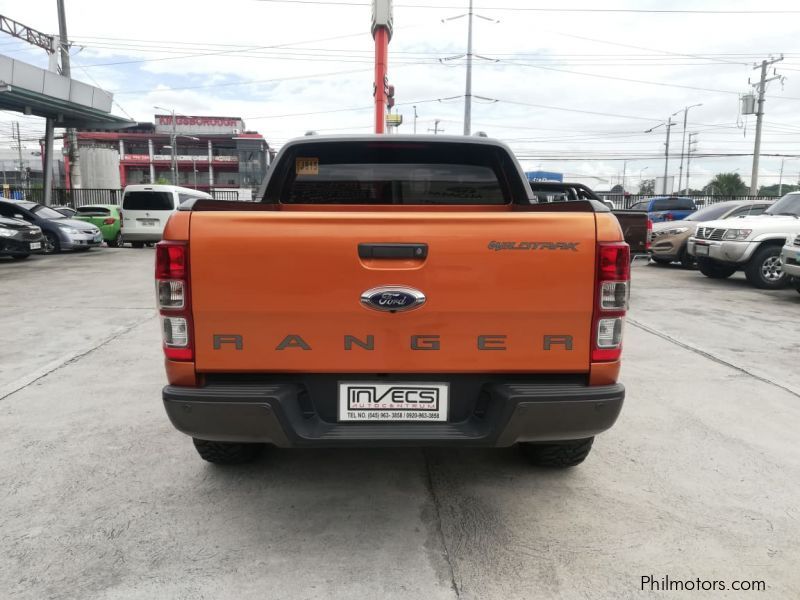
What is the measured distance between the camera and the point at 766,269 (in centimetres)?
1027

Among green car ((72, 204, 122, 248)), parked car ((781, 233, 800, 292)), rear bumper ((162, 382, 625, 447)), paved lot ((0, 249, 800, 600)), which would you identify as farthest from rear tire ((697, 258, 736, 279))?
green car ((72, 204, 122, 248))

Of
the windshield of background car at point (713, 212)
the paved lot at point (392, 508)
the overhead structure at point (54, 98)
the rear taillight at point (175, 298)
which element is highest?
the overhead structure at point (54, 98)

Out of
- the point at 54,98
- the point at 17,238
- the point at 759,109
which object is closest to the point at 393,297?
the point at 17,238

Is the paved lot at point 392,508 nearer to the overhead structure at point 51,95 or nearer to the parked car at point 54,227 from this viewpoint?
the parked car at point 54,227

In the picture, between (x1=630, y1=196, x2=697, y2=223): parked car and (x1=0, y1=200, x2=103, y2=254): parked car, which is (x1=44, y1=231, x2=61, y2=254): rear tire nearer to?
(x1=0, y1=200, x2=103, y2=254): parked car

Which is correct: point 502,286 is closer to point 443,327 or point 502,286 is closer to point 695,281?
point 443,327

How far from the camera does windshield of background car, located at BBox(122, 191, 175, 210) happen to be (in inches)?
704

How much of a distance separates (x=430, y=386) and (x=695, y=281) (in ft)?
35.0

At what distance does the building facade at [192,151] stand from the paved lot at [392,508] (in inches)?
3122

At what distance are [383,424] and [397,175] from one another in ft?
5.54

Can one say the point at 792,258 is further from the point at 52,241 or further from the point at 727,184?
the point at 727,184

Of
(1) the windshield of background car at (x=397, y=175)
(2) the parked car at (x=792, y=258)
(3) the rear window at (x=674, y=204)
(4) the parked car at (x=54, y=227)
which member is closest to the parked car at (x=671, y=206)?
(3) the rear window at (x=674, y=204)

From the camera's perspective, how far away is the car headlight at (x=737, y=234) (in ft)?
33.4

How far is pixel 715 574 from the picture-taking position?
230 cm
